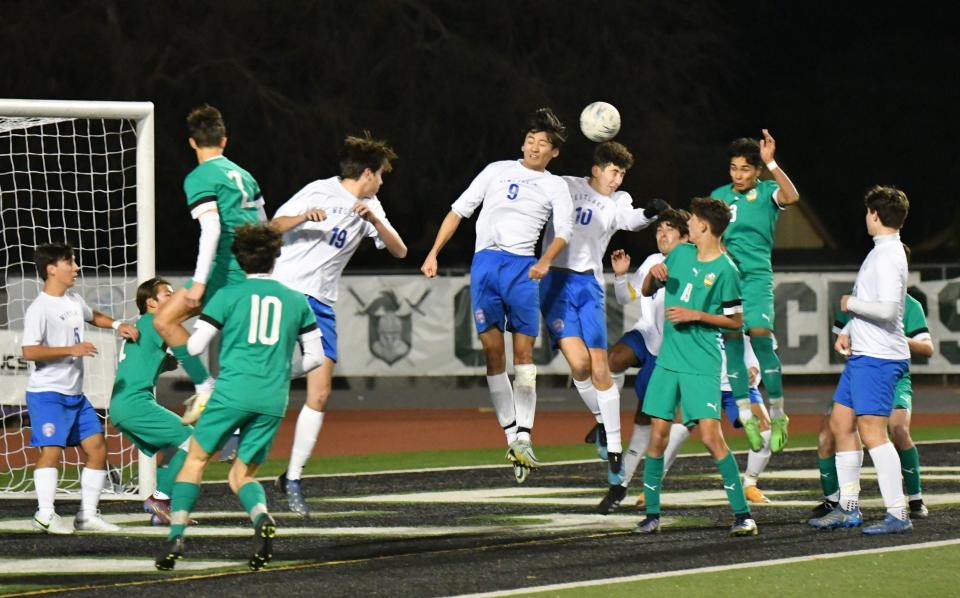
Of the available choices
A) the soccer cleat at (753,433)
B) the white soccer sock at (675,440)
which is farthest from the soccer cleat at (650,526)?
the white soccer sock at (675,440)

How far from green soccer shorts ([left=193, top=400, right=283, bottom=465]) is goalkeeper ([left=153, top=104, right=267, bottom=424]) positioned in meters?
1.06

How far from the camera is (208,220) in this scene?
33.1ft

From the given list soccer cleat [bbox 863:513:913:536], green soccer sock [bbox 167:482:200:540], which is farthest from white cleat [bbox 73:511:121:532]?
soccer cleat [bbox 863:513:913:536]

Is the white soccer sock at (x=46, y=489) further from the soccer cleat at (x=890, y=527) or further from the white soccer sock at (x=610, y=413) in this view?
the soccer cleat at (x=890, y=527)

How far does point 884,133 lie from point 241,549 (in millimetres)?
61908

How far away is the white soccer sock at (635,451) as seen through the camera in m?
11.8

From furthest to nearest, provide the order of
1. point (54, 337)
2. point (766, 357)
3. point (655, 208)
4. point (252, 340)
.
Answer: point (766, 357)
point (655, 208)
point (54, 337)
point (252, 340)

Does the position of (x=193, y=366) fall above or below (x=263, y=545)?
above

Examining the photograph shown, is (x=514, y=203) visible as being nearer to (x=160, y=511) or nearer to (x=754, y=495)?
(x=754, y=495)

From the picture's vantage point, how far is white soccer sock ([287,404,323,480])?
11008mm

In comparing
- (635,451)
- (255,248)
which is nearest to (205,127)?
(255,248)

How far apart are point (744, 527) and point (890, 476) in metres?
1.00

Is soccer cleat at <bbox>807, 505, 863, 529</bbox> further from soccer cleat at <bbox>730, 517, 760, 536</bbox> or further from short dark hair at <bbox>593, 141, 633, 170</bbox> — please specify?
short dark hair at <bbox>593, 141, 633, 170</bbox>

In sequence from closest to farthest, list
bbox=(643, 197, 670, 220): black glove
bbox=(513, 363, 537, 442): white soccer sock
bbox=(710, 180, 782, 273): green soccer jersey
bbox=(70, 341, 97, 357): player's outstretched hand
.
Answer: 1. bbox=(70, 341, 97, 357): player's outstretched hand
2. bbox=(643, 197, 670, 220): black glove
3. bbox=(513, 363, 537, 442): white soccer sock
4. bbox=(710, 180, 782, 273): green soccer jersey
